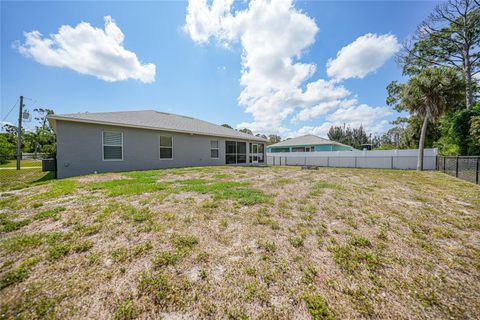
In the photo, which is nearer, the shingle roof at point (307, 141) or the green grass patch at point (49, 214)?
the green grass patch at point (49, 214)

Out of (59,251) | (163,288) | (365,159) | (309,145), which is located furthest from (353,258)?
(309,145)

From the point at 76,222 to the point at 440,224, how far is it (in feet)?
22.8

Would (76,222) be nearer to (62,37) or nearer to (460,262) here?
(460,262)

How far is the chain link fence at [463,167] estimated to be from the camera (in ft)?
24.4

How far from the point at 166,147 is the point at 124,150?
2.30m

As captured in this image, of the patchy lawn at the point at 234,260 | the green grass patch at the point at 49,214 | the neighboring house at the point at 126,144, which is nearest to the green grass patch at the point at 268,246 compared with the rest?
the patchy lawn at the point at 234,260

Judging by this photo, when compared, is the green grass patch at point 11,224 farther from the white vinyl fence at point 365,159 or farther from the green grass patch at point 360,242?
the white vinyl fence at point 365,159

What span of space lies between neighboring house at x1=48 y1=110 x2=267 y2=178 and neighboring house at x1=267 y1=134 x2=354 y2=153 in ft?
49.8

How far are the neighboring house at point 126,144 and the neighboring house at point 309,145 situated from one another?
49.8 feet

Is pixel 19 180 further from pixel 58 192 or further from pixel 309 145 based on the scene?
pixel 309 145

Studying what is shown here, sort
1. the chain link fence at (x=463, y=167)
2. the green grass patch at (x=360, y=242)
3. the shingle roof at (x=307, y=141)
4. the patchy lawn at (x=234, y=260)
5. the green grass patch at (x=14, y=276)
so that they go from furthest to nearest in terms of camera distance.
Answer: the shingle roof at (x=307, y=141) < the chain link fence at (x=463, y=167) < the green grass patch at (x=360, y=242) < the green grass patch at (x=14, y=276) < the patchy lawn at (x=234, y=260)

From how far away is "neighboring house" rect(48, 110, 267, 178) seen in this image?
791 centimetres

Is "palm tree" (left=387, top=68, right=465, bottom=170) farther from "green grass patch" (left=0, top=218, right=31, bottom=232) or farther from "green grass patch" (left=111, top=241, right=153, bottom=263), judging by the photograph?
"green grass patch" (left=0, top=218, right=31, bottom=232)

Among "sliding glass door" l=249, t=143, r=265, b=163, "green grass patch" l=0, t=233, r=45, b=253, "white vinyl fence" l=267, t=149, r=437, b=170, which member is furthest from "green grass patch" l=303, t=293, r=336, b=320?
"white vinyl fence" l=267, t=149, r=437, b=170
